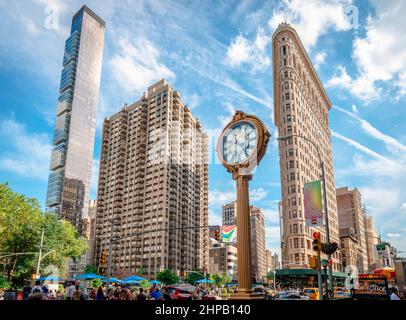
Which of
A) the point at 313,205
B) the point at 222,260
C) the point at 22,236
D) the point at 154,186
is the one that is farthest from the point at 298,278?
the point at 222,260

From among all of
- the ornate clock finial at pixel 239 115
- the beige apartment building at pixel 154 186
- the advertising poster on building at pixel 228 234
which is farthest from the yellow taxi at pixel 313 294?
Result: the beige apartment building at pixel 154 186

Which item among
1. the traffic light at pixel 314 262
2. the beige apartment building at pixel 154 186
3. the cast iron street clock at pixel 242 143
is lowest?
the traffic light at pixel 314 262

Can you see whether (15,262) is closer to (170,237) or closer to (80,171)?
(170,237)

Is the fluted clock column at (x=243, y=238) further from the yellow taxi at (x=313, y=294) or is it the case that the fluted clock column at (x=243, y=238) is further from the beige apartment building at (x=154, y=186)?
the beige apartment building at (x=154, y=186)

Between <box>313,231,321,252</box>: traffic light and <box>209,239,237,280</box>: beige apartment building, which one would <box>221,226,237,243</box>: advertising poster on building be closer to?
<box>313,231,321,252</box>: traffic light

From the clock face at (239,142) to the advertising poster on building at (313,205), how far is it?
4.44m

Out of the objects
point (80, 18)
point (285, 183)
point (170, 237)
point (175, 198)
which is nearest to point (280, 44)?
point (285, 183)

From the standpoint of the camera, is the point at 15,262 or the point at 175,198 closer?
the point at 15,262

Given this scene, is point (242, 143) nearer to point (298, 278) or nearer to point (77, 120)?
point (298, 278)

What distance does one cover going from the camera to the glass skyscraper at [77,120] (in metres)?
166

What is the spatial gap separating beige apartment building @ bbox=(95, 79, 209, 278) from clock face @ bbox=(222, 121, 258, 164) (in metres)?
98.0

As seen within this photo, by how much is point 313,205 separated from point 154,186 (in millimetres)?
107180
